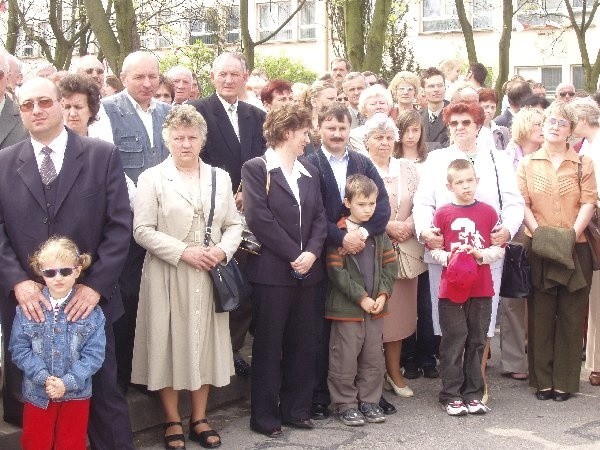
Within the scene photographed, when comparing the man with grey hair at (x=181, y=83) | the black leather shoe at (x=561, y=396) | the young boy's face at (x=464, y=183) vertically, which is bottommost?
the black leather shoe at (x=561, y=396)

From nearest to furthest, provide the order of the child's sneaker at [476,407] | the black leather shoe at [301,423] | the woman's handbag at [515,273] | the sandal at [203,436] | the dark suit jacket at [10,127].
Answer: the dark suit jacket at [10,127] < the sandal at [203,436] < the black leather shoe at [301,423] < the child's sneaker at [476,407] < the woman's handbag at [515,273]

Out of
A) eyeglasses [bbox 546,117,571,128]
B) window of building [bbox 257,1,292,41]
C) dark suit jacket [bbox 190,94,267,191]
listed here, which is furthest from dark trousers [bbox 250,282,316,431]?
window of building [bbox 257,1,292,41]

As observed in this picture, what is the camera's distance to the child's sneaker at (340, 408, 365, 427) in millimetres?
6480

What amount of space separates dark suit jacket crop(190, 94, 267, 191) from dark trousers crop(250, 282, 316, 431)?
1142 mm

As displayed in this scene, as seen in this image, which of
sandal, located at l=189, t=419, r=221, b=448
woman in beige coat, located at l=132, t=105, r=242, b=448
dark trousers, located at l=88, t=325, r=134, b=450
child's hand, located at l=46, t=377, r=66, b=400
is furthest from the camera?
sandal, located at l=189, t=419, r=221, b=448

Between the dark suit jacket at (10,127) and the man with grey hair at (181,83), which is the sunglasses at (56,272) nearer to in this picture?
the dark suit jacket at (10,127)

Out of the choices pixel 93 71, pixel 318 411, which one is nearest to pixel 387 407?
pixel 318 411

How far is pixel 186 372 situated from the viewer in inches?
233

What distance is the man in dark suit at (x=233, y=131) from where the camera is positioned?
23.2 ft

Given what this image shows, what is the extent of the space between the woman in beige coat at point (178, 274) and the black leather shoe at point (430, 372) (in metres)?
2.21

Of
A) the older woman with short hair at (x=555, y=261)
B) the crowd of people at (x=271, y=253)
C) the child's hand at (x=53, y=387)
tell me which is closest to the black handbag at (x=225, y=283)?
the crowd of people at (x=271, y=253)

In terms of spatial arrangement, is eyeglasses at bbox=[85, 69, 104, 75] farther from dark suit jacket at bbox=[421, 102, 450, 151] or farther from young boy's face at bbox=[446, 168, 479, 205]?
young boy's face at bbox=[446, 168, 479, 205]

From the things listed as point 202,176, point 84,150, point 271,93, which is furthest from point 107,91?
point 84,150

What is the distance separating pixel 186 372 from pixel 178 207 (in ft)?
3.34
